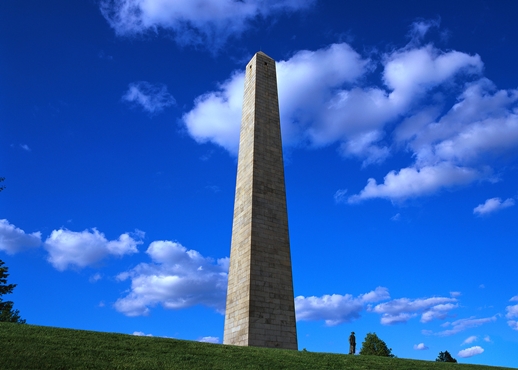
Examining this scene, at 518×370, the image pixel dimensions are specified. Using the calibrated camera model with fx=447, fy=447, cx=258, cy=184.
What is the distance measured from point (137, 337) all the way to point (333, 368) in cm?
705

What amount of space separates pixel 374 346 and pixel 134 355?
1603 inches

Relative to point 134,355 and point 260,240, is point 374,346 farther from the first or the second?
point 134,355

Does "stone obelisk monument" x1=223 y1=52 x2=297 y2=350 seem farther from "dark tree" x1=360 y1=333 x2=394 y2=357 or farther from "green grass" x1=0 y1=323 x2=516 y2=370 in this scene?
"dark tree" x1=360 y1=333 x2=394 y2=357

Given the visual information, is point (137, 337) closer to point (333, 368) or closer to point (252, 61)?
point (333, 368)

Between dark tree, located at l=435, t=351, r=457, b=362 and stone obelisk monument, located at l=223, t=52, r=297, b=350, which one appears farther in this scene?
dark tree, located at l=435, t=351, r=457, b=362

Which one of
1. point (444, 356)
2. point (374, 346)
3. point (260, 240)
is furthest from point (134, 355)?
point (444, 356)

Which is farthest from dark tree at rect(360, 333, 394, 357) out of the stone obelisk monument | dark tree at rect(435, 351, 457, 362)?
the stone obelisk monument

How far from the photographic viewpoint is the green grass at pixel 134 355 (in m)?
11.6

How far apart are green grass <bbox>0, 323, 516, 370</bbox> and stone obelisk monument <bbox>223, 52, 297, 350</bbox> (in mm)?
5114

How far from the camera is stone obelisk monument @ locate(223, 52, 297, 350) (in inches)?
867

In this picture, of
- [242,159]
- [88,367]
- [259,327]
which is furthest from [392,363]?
[242,159]

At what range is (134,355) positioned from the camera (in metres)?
13.1

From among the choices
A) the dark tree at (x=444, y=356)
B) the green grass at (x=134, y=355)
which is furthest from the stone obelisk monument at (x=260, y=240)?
the dark tree at (x=444, y=356)

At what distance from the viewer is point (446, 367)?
58.3 ft
